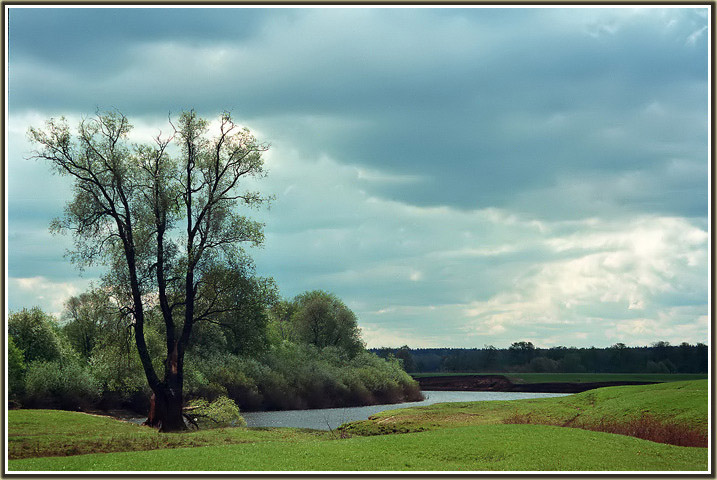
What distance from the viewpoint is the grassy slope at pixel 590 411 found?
31625 mm

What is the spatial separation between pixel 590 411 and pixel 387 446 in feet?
57.6

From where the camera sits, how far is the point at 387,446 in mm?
25312

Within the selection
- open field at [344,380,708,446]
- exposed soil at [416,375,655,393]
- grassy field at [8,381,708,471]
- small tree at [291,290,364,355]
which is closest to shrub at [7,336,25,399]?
grassy field at [8,381,708,471]

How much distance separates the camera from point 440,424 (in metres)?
36.6

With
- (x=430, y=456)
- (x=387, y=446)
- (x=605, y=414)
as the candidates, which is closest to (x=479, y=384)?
(x=605, y=414)

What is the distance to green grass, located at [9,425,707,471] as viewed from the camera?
21.7m

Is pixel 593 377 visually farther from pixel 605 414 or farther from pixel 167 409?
pixel 167 409

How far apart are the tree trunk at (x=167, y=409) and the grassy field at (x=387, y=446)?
131cm

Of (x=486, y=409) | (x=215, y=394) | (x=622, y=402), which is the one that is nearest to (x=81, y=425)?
(x=215, y=394)

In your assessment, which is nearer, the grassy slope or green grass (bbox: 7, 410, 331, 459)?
green grass (bbox: 7, 410, 331, 459)

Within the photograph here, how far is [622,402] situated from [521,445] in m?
15.9

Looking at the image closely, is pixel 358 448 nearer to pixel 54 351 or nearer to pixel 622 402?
pixel 622 402

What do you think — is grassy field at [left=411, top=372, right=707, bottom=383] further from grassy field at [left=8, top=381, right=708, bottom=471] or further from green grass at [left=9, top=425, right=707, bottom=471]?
green grass at [left=9, top=425, right=707, bottom=471]

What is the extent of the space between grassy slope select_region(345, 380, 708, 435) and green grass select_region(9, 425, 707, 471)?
665 cm
